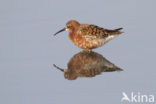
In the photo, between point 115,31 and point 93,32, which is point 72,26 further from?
point 115,31

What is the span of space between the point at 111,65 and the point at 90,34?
157 centimetres

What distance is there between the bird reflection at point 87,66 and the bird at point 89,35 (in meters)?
0.57

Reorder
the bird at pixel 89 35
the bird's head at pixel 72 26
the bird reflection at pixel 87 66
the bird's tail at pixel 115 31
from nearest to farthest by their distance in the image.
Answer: the bird reflection at pixel 87 66 → the bird at pixel 89 35 → the bird's tail at pixel 115 31 → the bird's head at pixel 72 26

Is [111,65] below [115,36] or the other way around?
below

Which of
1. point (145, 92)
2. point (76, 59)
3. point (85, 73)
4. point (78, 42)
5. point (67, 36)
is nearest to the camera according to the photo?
point (145, 92)

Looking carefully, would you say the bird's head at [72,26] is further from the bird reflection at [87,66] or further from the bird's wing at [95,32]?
the bird reflection at [87,66]

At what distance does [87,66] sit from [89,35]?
4.78 feet

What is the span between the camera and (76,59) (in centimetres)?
1065

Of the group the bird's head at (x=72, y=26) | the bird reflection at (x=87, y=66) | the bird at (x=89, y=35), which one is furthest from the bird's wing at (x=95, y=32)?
the bird reflection at (x=87, y=66)

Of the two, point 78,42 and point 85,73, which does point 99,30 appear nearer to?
point 78,42

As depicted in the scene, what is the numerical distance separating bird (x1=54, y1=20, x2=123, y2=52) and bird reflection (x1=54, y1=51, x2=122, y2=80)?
0.57m

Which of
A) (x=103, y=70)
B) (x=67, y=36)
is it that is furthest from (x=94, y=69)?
(x=67, y=36)

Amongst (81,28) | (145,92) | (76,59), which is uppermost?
(81,28)

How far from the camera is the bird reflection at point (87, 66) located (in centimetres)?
986
